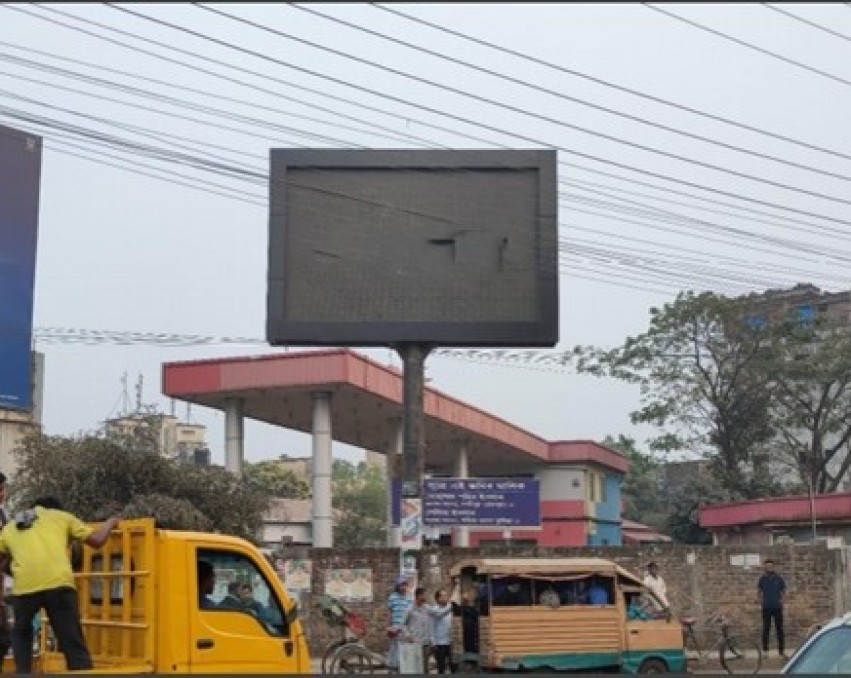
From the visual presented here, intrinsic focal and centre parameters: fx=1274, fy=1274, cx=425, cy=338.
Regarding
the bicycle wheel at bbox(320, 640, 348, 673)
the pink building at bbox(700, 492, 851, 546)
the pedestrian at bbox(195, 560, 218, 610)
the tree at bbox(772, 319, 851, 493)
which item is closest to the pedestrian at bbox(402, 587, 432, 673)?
the bicycle wheel at bbox(320, 640, 348, 673)

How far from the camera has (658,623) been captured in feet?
57.4

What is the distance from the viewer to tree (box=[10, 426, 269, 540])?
939 inches

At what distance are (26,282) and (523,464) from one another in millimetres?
22595

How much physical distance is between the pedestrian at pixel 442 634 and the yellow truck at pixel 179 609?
979 cm

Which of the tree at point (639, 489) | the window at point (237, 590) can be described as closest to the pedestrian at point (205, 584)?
the window at point (237, 590)

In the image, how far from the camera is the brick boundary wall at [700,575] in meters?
22.4

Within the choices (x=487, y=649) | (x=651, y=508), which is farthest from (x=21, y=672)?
(x=651, y=508)

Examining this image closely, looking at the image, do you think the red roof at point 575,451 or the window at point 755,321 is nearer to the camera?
the window at point 755,321

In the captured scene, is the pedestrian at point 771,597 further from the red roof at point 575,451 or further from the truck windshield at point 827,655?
the red roof at point 575,451

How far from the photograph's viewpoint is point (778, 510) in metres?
39.5

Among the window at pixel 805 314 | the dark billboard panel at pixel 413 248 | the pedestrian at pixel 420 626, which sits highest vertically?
the window at pixel 805 314

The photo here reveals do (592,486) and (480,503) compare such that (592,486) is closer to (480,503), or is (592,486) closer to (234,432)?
(234,432)

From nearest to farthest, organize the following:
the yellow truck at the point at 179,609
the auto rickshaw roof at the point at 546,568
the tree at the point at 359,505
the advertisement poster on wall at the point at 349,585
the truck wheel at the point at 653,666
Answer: the yellow truck at the point at 179,609 → the truck wheel at the point at 653,666 → the auto rickshaw roof at the point at 546,568 → the advertisement poster on wall at the point at 349,585 → the tree at the point at 359,505

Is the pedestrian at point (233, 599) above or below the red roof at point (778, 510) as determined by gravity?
below
